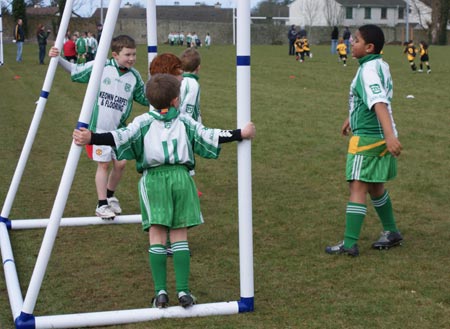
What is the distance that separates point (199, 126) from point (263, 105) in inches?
568

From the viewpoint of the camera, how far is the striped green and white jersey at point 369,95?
629cm

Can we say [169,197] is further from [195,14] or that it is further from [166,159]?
[195,14]

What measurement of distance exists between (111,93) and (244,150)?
2.77 m

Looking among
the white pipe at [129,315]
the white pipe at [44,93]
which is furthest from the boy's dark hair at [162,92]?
the white pipe at [44,93]

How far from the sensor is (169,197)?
520cm

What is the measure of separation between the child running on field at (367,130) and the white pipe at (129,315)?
69.7 inches

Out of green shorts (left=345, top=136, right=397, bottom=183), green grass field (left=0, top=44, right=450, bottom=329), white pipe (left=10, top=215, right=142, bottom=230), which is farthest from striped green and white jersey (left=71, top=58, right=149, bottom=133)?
green shorts (left=345, top=136, right=397, bottom=183)

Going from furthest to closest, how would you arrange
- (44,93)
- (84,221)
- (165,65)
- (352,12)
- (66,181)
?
(352,12), (84,221), (44,93), (165,65), (66,181)

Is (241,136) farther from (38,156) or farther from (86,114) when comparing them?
(38,156)

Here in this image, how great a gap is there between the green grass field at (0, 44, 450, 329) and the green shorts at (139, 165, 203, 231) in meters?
0.66

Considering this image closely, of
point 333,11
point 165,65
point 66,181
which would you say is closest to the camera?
point 66,181

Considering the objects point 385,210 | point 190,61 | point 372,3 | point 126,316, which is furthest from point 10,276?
point 372,3

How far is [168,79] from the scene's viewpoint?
5.25 meters

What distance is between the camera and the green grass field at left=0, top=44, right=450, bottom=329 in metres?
5.40
